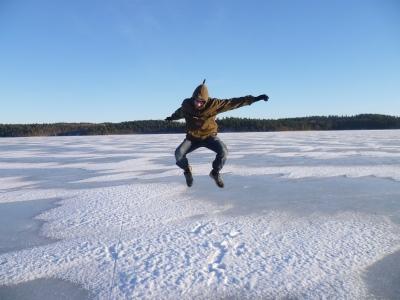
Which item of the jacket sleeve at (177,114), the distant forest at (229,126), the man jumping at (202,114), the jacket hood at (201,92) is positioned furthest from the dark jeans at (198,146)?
the distant forest at (229,126)

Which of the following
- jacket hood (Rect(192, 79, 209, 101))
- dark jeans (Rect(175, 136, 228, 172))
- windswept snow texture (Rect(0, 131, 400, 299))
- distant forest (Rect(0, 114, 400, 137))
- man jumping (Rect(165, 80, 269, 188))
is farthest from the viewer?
distant forest (Rect(0, 114, 400, 137))

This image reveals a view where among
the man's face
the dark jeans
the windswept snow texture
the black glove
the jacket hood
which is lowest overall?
the windswept snow texture

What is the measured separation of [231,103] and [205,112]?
307 millimetres

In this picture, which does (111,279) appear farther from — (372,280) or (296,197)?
(296,197)

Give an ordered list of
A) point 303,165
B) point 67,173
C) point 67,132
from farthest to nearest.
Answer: point 67,132
point 303,165
point 67,173

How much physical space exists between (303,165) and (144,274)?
6628 mm

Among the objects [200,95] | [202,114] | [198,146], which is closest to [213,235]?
[198,146]

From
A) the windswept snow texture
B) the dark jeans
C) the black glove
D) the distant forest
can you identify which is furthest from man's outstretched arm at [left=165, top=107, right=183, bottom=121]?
the distant forest

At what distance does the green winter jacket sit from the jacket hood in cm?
8

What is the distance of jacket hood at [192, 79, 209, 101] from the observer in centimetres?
427

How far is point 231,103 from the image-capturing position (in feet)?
14.8

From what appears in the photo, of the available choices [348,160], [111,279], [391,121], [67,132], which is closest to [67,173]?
[111,279]

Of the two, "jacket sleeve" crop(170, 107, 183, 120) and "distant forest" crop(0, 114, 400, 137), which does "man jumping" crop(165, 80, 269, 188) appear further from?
"distant forest" crop(0, 114, 400, 137)

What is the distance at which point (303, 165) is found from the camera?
9133 mm
